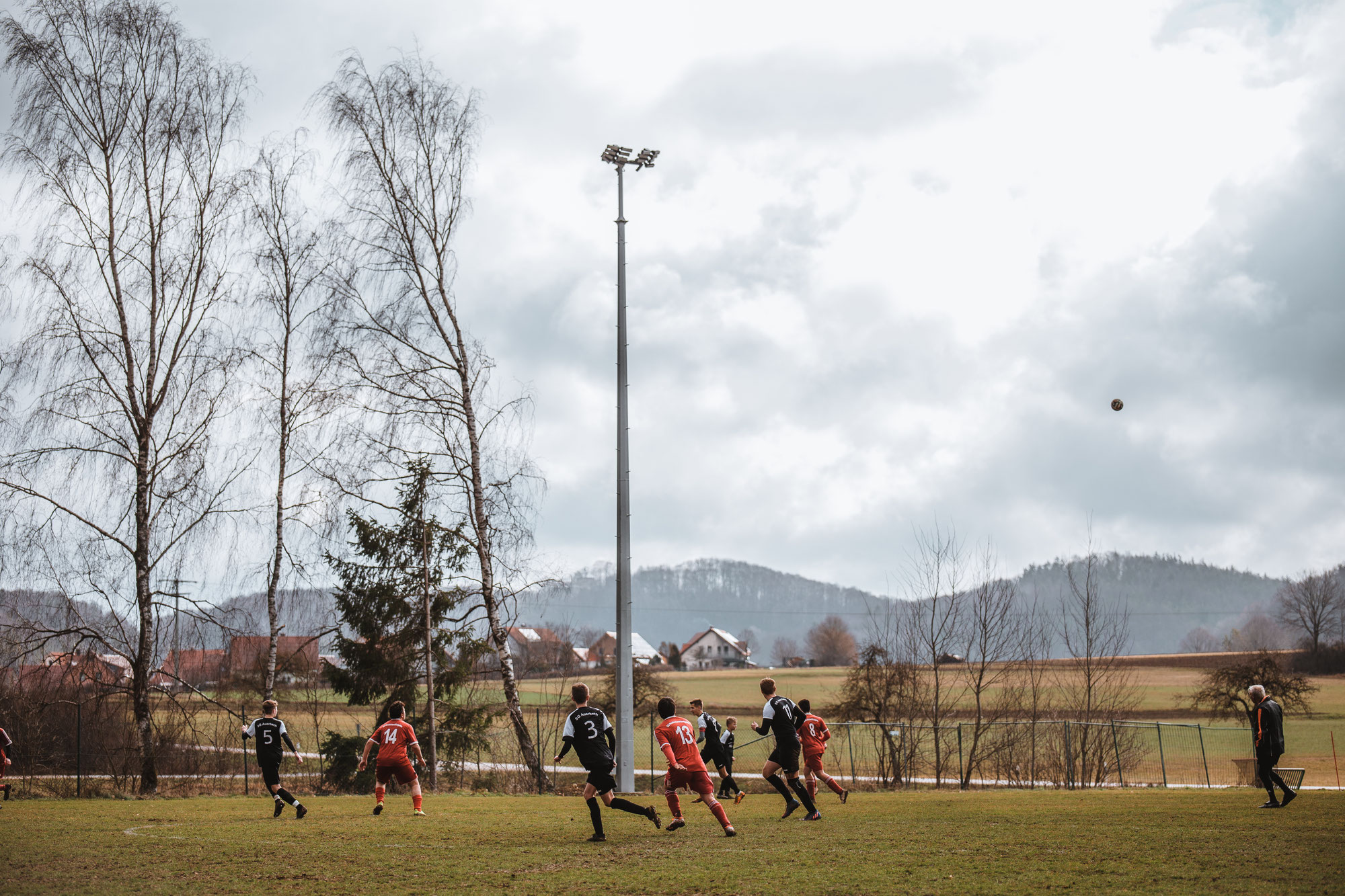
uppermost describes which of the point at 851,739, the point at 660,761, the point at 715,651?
the point at 851,739

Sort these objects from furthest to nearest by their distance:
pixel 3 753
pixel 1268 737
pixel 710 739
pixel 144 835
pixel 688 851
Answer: pixel 710 739 < pixel 3 753 < pixel 1268 737 < pixel 144 835 < pixel 688 851

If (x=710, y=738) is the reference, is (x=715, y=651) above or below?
below

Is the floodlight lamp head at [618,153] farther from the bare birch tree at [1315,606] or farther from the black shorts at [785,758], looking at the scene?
the bare birch tree at [1315,606]

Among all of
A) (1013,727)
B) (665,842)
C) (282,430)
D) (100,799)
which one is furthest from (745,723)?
(665,842)

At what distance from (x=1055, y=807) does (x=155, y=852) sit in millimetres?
14302

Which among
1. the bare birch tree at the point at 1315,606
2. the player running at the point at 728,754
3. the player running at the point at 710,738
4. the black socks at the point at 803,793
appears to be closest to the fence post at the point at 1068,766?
the player running at the point at 728,754

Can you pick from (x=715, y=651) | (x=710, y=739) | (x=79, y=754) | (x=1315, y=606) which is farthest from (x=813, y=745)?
(x=715, y=651)

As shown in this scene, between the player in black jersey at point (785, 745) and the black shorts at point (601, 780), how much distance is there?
3443 millimetres

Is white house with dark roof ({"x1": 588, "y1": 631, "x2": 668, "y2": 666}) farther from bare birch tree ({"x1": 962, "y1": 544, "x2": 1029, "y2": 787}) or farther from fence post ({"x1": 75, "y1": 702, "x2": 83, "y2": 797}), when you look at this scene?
fence post ({"x1": 75, "y1": 702, "x2": 83, "y2": 797})

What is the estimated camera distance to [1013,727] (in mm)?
32375

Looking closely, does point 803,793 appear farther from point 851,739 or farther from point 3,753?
point 851,739

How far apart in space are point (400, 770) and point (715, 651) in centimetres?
17423

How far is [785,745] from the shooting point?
51.1 ft

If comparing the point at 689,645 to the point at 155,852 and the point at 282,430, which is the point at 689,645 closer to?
the point at 282,430
